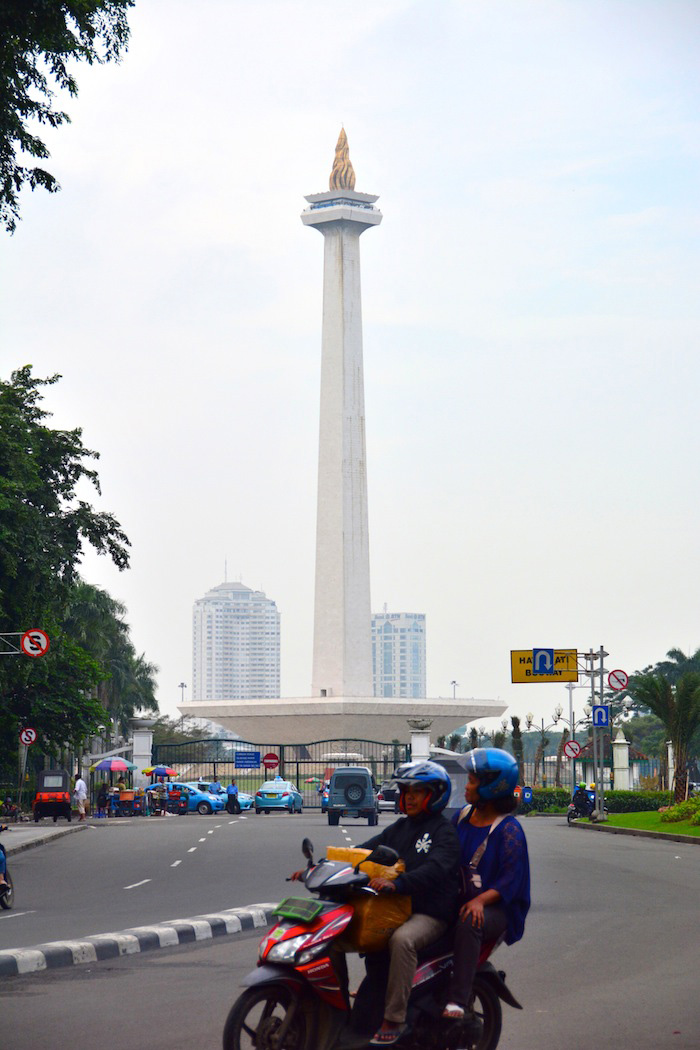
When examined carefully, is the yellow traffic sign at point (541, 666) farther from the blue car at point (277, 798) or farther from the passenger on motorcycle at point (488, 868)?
the passenger on motorcycle at point (488, 868)

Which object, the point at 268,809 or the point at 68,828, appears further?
the point at 268,809

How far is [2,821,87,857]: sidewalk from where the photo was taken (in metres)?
32.6

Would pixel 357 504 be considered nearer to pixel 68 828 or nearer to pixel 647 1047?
pixel 68 828

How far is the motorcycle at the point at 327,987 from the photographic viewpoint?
6.97 metres

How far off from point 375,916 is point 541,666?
146ft

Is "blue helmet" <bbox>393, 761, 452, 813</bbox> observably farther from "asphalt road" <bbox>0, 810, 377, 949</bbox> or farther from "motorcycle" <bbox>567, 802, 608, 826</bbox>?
"motorcycle" <bbox>567, 802, 608, 826</bbox>

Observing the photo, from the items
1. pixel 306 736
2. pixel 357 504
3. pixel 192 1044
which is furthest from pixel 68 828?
pixel 306 736

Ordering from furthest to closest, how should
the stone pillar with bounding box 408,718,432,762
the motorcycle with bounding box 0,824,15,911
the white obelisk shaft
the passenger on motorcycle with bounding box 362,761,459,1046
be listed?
the white obelisk shaft → the stone pillar with bounding box 408,718,432,762 → the motorcycle with bounding box 0,824,15,911 → the passenger on motorcycle with bounding box 362,761,459,1046

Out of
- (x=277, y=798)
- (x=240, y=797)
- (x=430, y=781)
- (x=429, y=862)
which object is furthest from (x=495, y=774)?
(x=240, y=797)

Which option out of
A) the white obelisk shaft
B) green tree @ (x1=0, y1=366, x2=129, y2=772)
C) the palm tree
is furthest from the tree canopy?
the white obelisk shaft

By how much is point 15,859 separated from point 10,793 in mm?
25467

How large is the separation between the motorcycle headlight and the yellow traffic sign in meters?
42.2

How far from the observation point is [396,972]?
7031 millimetres

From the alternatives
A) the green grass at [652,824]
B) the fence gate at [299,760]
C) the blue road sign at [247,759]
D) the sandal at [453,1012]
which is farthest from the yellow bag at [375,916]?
the blue road sign at [247,759]
